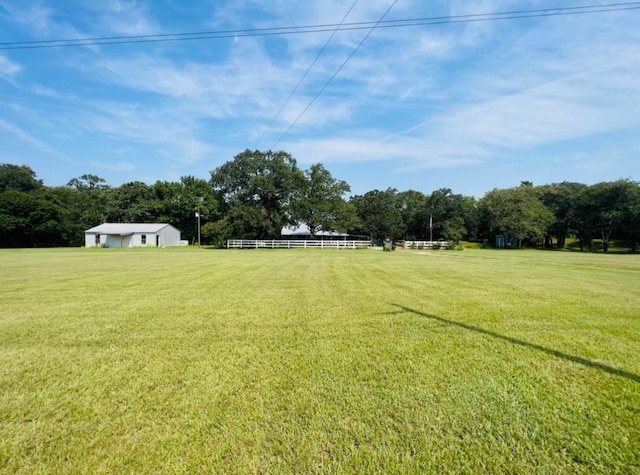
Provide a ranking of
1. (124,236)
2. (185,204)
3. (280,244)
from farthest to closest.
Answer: (185,204)
(124,236)
(280,244)

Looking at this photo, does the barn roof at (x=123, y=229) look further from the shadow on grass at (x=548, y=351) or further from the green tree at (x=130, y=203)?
the shadow on grass at (x=548, y=351)

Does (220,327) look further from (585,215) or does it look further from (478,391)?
(585,215)

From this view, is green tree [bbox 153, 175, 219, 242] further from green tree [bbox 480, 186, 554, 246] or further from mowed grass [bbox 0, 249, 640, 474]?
mowed grass [bbox 0, 249, 640, 474]

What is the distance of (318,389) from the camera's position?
3246 millimetres

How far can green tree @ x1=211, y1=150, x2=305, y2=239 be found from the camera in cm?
4122

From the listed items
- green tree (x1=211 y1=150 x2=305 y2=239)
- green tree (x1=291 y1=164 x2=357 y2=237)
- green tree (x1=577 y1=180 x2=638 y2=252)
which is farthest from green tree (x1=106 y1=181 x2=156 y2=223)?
green tree (x1=577 y1=180 x2=638 y2=252)

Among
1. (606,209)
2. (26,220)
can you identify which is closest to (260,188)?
(26,220)

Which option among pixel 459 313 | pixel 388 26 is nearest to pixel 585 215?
pixel 388 26

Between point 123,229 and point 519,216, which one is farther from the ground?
point 519,216

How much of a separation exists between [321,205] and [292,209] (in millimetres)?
3723

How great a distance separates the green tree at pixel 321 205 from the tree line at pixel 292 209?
13 cm

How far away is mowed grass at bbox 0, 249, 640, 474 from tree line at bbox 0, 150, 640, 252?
35773 millimetres

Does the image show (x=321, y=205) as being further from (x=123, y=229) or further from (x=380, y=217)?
(x=123, y=229)

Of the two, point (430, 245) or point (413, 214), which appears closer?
point (430, 245)
